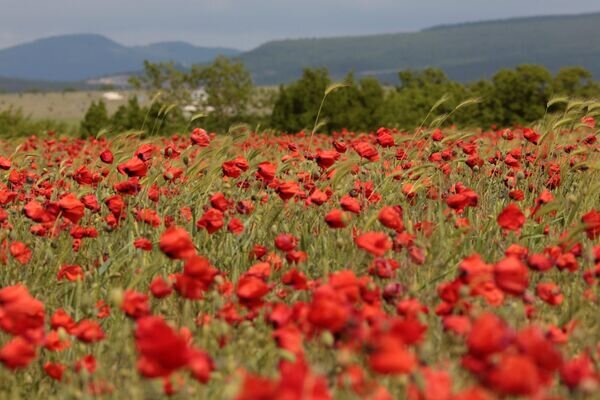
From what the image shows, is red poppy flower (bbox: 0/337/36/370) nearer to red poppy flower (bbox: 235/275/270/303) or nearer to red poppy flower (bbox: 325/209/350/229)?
red poppy flower (bbox: 235/275/270/303)

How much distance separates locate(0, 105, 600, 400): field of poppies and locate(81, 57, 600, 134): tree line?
553 cm

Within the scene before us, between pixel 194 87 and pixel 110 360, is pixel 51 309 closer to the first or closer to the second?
pixel 110 360

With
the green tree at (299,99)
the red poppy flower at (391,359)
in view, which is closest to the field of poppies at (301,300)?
the red poppy flower at (391,359)

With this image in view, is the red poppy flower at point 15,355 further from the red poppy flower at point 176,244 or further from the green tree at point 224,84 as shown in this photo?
the green tree at point 224,84

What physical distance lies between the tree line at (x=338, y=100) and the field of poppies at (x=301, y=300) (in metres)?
5.53

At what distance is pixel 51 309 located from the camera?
2.91 m

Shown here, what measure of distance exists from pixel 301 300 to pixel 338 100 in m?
13.1

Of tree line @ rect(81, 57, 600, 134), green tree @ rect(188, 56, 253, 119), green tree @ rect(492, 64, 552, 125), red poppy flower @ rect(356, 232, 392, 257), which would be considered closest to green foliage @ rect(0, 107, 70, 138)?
tree line @ rect(81, 57, 600, 134)

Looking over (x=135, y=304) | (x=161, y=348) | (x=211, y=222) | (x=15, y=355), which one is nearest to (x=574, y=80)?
(x=211, y=222)

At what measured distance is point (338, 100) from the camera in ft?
51.5

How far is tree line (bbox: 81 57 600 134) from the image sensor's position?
15.6 m

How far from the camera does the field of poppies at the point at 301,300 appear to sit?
147cm

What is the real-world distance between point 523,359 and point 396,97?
56.0ft

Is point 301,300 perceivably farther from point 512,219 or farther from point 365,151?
point 365,151
